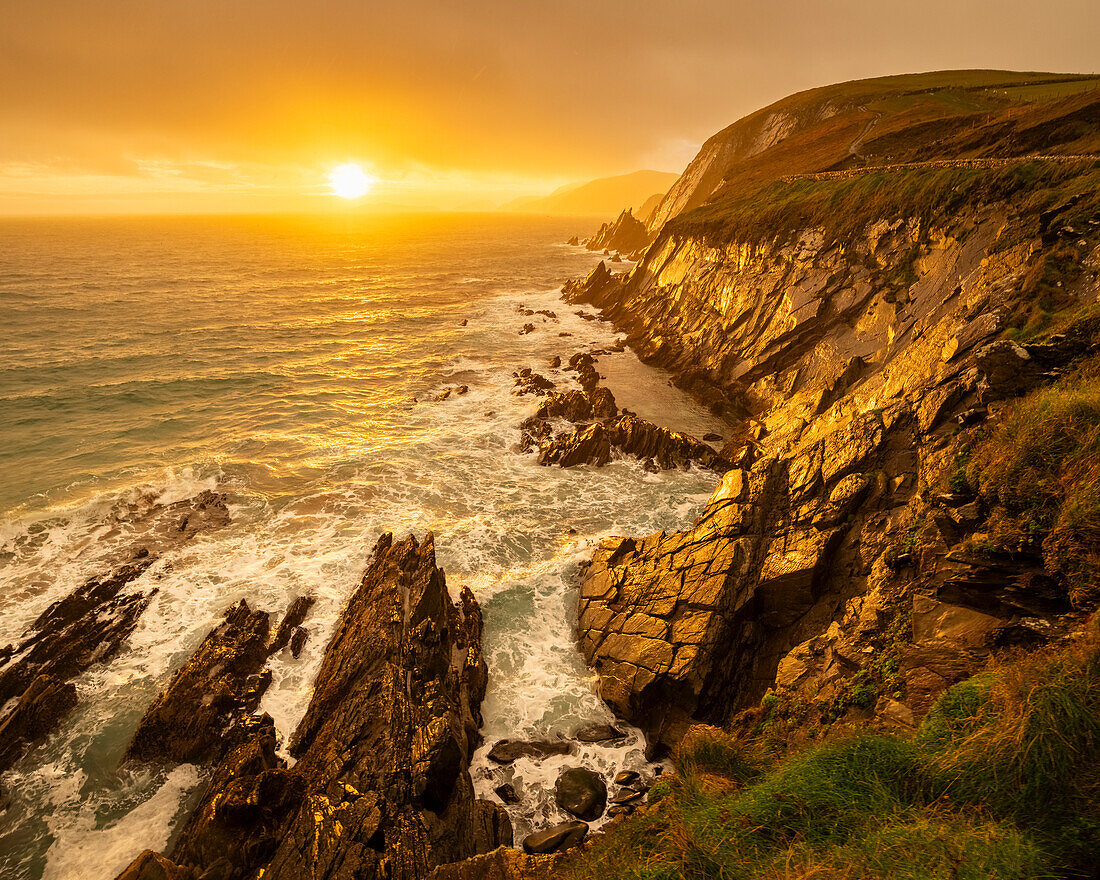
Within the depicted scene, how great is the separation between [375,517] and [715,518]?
17601mm

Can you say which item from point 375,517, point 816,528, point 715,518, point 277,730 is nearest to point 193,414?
point 375,517

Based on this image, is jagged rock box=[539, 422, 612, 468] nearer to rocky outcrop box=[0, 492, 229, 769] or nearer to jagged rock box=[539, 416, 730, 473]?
jagged rock box=[539, 416, 730, 473]

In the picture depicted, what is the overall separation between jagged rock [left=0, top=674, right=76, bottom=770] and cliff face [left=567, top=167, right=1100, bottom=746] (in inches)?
708

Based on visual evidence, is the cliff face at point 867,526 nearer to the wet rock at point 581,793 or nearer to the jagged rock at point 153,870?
the wet rock at point 581,793

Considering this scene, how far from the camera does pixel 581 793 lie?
1322cm

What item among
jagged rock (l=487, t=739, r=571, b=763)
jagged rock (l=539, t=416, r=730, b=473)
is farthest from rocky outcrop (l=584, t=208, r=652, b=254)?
jagged rock (l=487, t=739, r=571, b=763)

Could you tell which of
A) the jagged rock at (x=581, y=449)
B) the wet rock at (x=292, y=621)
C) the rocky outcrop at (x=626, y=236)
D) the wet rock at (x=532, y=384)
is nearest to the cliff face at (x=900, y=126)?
the rocky outcrop at (x=626, y=236)

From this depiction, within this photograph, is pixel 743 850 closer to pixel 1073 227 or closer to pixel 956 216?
pixel 1073 227

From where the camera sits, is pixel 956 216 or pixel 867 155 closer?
pixel 956 216

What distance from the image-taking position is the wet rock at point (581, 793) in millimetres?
12836

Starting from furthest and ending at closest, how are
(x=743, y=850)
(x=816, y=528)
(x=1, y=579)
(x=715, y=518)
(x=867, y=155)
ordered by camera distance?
1. (x=867, y=155)
2. (x=1, y=579)
3. (x=715, y=518)
4. (x=816, y=528)
5. (x=743, y=850)

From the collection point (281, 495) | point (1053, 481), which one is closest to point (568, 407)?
point (281, 495)

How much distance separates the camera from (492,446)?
33344 millimetres

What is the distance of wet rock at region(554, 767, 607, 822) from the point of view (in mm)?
12836
